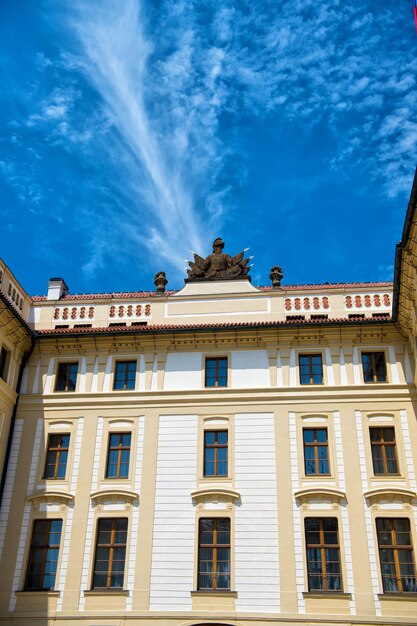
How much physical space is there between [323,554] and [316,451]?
375 cm

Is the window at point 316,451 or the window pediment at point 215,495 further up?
the window at point 316,451

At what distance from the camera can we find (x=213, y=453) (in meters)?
27.1

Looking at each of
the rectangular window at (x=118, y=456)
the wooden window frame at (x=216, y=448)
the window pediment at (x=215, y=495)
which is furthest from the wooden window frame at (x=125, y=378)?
the window pediment at (x=215, y=495)

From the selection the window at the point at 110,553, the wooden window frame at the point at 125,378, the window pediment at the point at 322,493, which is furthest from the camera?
the wooden window frame at the point at 125,378

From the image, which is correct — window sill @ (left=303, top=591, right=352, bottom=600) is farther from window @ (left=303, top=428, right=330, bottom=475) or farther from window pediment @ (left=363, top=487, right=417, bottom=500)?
window @ (left=303, top=428, right=330, bottom=475)

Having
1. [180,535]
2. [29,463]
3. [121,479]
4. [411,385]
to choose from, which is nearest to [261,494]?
[180,535]

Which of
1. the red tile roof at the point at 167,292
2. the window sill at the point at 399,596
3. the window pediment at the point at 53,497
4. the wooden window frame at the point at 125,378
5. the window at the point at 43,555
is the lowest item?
the window sill at the point at 399,596

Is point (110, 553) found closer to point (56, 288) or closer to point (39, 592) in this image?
point (39, 592)

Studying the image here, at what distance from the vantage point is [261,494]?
2589 cm

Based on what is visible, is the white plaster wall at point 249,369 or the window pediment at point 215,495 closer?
the window pediment at point 215,495

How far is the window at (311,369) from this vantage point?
28.0 m

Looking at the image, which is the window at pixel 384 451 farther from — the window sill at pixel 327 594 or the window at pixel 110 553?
the window at pixel 110 553

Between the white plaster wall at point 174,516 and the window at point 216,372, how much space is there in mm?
1657

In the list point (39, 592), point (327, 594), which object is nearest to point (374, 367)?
point (327, 594)
